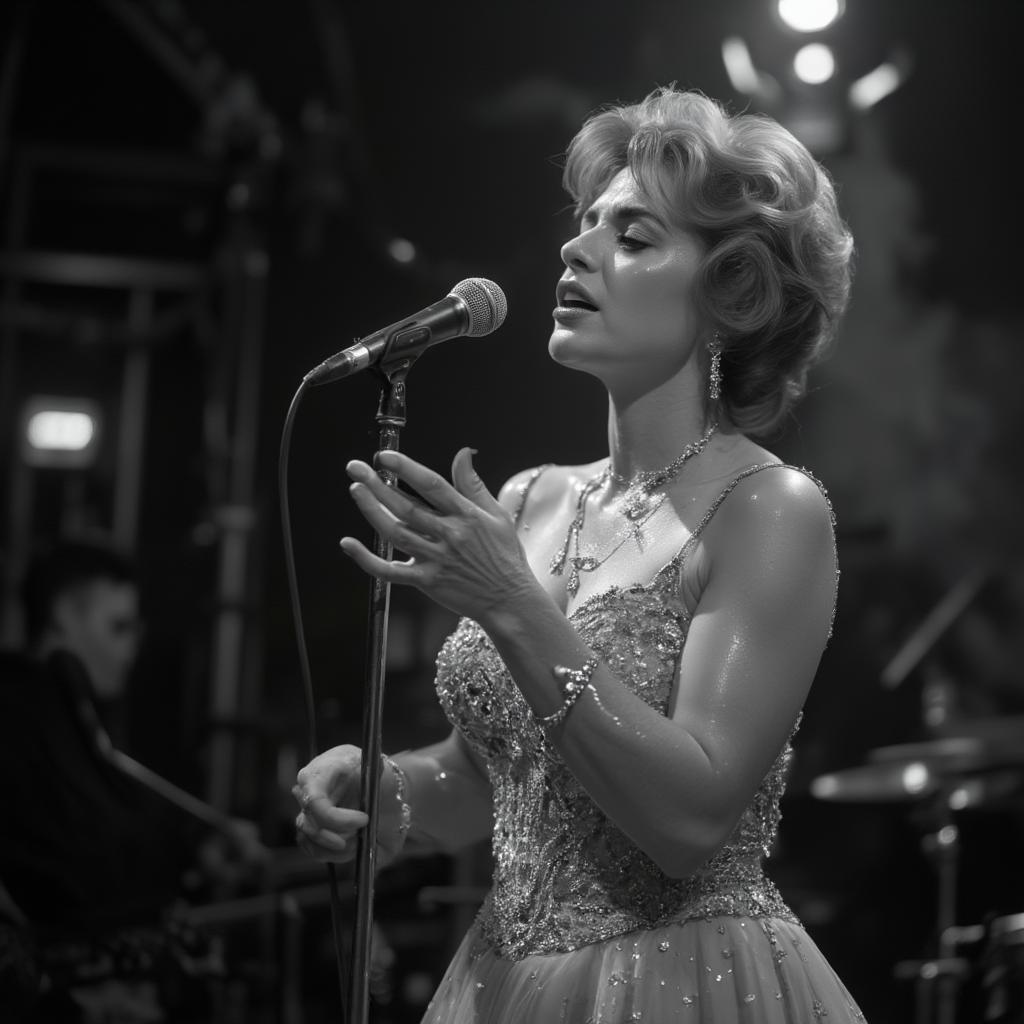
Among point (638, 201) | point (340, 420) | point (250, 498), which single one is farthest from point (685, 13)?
point (638, 201)

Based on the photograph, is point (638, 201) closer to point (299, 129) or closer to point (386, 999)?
point (386, 999)

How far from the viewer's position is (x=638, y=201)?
162 centimetres

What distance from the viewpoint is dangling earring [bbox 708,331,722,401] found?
1663 millimetres

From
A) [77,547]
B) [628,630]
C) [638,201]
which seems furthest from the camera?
[77,547]

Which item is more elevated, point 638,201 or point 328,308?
point 328,308

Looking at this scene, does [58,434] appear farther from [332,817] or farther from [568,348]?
[332,817]

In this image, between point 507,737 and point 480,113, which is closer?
point 507,737

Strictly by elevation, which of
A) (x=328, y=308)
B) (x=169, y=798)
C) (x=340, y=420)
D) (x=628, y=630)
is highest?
(x=328, y=308)

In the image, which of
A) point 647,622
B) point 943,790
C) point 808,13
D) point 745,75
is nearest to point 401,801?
point 647,622

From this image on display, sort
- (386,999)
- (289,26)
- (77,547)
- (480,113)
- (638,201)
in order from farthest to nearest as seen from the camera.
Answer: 1. (289,26)
2. (480,113)
3. (77,547)
4. (386,999)
5. (638,201)

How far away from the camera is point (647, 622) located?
149 centimetres

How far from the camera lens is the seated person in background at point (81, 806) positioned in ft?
8.90

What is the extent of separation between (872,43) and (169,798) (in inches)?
110

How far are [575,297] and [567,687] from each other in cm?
56
